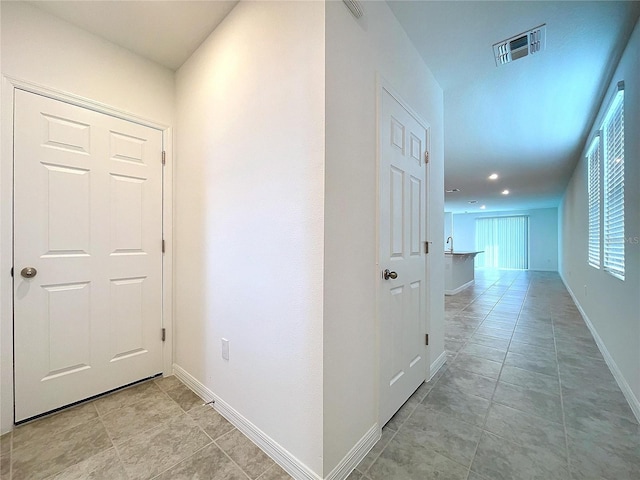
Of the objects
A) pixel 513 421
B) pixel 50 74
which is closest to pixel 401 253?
pixel 513 421

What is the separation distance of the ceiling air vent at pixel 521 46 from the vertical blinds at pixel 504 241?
11.0 meters

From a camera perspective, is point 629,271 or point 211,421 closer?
point 211,421

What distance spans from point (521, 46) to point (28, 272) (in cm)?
367

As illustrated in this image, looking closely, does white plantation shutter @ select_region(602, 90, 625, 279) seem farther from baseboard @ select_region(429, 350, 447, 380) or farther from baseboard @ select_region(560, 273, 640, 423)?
baseboard @ select_region(429, 350, 447, 380)

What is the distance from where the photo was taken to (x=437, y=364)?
2340 mm

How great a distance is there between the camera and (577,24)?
1.75 metres

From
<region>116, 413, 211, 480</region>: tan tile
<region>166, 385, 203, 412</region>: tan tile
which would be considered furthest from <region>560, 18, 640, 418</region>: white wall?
<region>166, 385, 203, 412</region>: tan tile

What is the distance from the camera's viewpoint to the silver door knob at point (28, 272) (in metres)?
1.65

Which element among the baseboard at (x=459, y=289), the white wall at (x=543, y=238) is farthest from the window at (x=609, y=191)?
the white wall at (x=543, y=238)

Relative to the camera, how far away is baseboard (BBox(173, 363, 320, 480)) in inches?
49.5

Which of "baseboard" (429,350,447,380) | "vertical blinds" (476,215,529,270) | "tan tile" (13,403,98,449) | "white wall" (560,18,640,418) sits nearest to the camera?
"tan tile" (13,403,98,449)

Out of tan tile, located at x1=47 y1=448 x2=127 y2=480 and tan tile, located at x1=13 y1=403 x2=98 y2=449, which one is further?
tan tile, located at x1=13 y1=403 x2=98 y2=449

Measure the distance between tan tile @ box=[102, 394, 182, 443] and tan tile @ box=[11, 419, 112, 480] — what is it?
0.05 metres

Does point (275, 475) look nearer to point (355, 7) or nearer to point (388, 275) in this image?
point (388, 275)
